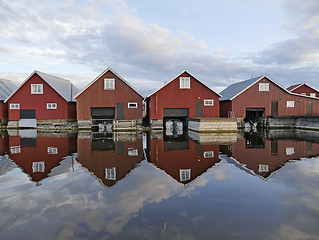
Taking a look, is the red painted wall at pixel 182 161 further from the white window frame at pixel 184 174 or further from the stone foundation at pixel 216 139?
the stone foundation at pixel 216 139

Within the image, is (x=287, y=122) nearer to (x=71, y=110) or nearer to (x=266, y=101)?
(x=266, y=101)

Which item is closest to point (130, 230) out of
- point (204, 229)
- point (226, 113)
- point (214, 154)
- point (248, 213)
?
point (204, 229)

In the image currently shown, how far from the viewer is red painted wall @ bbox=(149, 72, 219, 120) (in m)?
30.9

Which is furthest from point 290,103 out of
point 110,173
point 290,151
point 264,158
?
point 110,173

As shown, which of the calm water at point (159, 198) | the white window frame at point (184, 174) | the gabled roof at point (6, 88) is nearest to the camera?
the calm water at point (159, 198)

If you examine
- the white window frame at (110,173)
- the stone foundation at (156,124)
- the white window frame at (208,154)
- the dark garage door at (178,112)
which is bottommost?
the white window frame at (110,173)

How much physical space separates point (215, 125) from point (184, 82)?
845cm

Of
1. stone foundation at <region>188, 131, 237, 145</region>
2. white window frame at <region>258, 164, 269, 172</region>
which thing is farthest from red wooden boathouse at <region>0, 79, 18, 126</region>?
white window frame at <region>258, 164, 269, 172</region>

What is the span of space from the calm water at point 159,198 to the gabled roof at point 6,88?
31.1m

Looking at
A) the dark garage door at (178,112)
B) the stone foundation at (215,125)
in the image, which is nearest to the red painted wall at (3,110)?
the dark garage door at (178,112)

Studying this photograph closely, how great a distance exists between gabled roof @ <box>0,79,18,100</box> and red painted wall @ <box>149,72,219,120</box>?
24782 mm

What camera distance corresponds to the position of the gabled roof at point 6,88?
124ft

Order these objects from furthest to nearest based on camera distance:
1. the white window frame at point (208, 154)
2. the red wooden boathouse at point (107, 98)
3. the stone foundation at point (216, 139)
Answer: the red wooden boathouse at point (107, 98)
the stone foundation at point (216, 139)
the white window frame at point (208, 154)

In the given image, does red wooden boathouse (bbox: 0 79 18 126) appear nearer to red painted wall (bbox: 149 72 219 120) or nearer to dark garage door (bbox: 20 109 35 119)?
dark garage door (bbox: 20 109 35 119)
